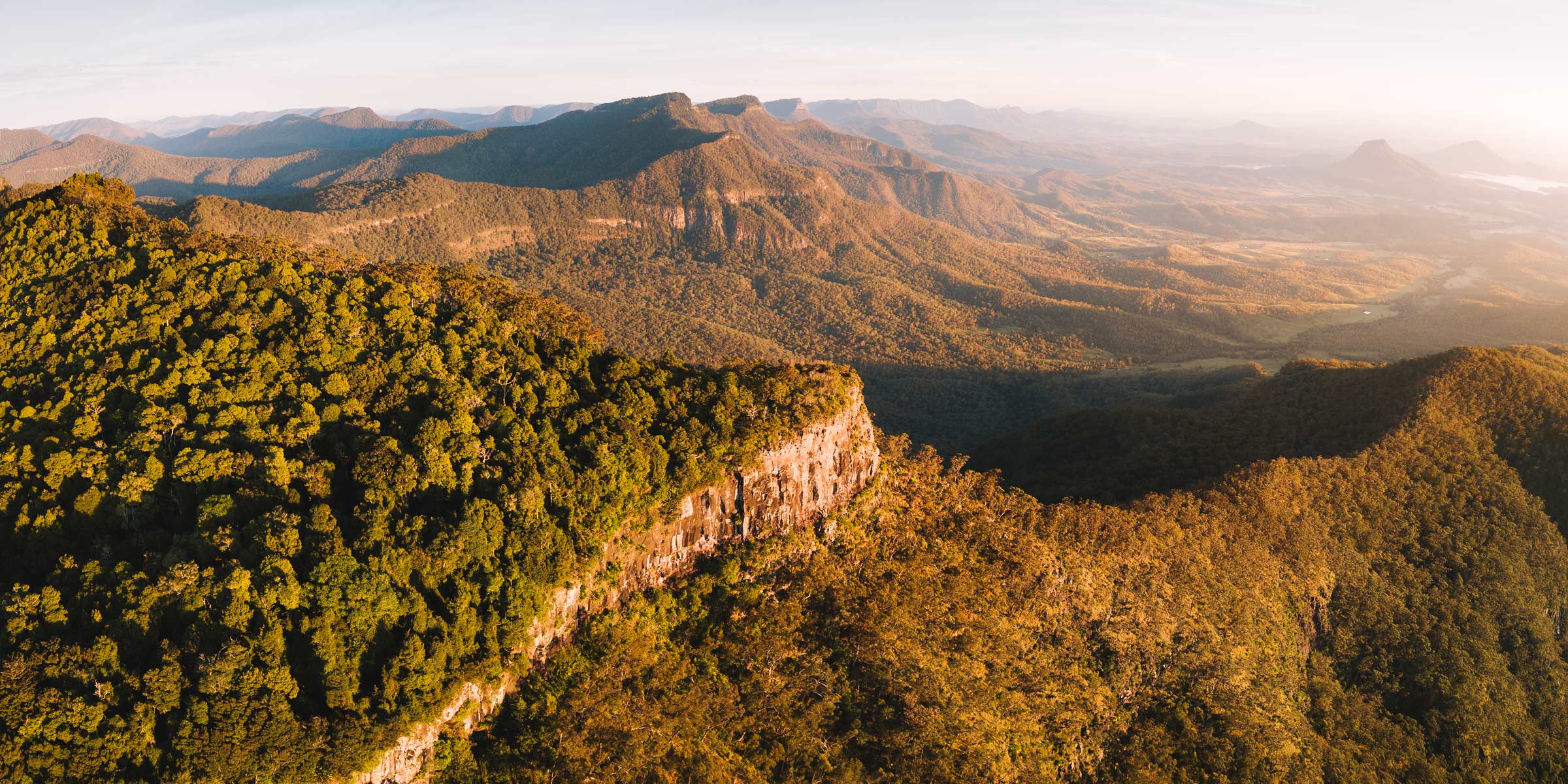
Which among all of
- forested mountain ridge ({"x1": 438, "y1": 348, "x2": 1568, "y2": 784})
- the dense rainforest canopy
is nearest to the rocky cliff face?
the dense rainforest canopy

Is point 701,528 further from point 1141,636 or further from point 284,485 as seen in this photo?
point 1141,636

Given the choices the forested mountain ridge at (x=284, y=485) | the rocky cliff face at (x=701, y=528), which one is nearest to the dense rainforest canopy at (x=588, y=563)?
the forested mountain ridge at (x=284, y=485)

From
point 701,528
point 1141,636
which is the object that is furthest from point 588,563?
point 1141,636

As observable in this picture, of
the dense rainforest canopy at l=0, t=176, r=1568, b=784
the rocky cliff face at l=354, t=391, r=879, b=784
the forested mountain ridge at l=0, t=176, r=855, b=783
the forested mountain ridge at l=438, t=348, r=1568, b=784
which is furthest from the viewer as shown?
the forested mountain ridge at l=438, t=348, r=1568, b=784

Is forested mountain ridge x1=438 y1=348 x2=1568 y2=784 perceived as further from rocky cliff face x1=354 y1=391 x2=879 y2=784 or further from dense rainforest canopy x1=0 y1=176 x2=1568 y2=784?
rocky cliff face x1=354 y1=391 x2=879 y2=784

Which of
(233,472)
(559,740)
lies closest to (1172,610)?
(559,740)
